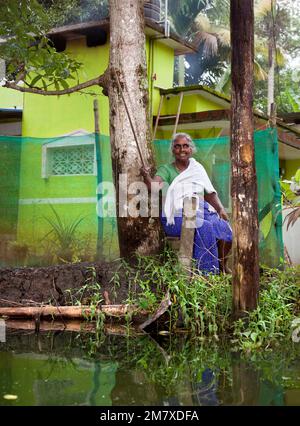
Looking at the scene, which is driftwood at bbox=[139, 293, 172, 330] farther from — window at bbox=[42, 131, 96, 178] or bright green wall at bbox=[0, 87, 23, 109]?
bright green wall at bbox=[0, 87, 23, 109]

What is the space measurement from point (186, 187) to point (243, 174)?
135 cm

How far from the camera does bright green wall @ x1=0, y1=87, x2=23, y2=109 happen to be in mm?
12883

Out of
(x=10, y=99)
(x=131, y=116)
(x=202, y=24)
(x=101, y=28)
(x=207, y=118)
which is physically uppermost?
(x=202, y=24)

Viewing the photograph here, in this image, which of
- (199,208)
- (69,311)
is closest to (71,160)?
(199,208)

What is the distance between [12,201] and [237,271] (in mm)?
3449

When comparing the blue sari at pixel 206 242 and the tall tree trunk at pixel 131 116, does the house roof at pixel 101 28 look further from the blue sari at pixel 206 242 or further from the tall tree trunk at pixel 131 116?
the blue sari at pixel 206 242

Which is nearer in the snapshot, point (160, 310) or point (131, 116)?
point (160, 310)

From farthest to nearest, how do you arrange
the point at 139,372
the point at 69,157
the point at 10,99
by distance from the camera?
the point at 10,99, the point at 69,157, the point at 139,372

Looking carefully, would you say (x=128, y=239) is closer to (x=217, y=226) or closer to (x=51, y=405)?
(x=217, y=226)

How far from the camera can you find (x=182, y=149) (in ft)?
22.6

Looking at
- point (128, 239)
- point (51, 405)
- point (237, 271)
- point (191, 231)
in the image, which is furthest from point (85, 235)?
point (51, 405)

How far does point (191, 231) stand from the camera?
617 centimetres

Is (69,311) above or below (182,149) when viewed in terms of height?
below

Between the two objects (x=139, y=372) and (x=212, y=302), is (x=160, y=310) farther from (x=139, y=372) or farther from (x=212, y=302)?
(x=139, y=372)
